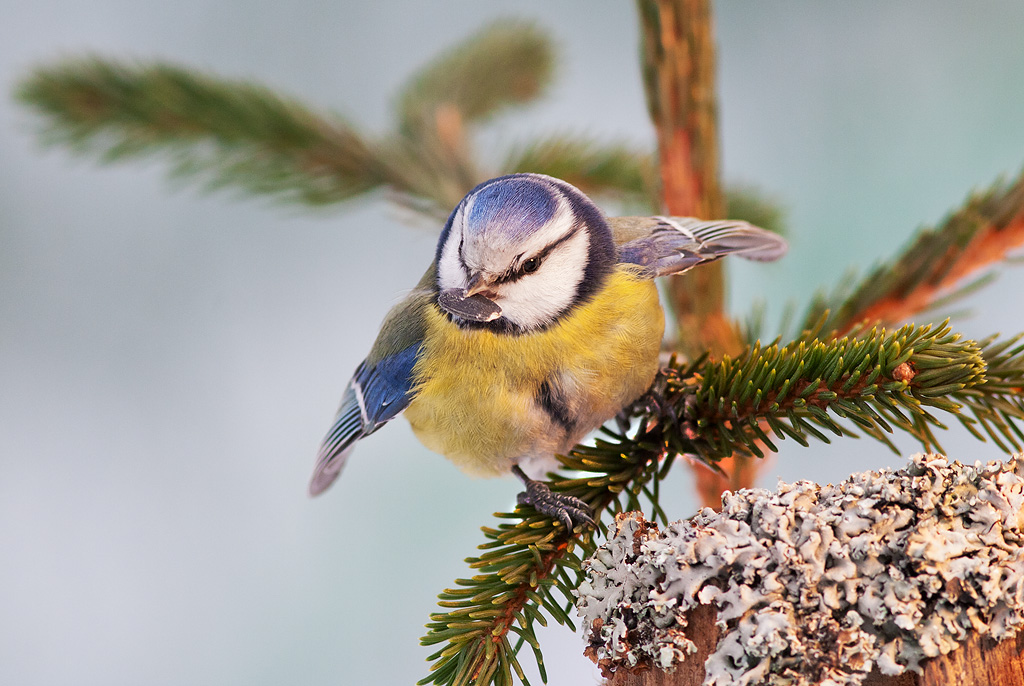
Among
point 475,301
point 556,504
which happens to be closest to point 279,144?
point 475,301

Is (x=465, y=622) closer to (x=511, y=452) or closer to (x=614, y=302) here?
(x=511, y=452)

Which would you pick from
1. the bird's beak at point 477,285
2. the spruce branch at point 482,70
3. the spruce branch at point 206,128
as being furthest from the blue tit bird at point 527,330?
the spruce branch at point 482,70

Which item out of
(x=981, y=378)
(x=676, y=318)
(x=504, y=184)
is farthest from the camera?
(x=676, y=318)

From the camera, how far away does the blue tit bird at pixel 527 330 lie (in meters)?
0.67

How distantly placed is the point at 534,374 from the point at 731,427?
17 cm

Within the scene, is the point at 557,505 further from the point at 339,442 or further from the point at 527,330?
the point at 339,442

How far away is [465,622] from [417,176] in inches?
24.5

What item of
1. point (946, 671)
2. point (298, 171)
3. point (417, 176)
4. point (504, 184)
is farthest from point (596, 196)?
point (946, 671)

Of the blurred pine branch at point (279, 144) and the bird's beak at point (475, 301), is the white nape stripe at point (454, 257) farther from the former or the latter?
the blurred pine branch at point (279, 144)

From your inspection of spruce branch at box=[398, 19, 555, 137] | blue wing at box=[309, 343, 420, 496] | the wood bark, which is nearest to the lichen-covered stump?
the wood bark

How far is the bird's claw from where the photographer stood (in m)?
0.60

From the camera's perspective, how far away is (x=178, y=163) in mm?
1095

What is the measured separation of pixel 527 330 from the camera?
69cm

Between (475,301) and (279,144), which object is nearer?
(475,301)
